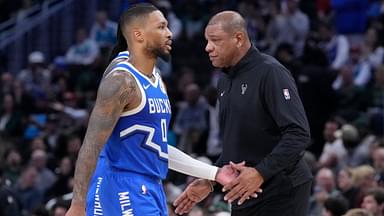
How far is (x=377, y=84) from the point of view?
15133 millimetres

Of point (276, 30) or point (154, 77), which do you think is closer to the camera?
point (154, 77)

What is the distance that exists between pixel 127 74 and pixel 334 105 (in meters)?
9.03

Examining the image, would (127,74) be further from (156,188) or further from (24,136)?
(24,136)

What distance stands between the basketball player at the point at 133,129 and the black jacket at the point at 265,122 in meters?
0.63

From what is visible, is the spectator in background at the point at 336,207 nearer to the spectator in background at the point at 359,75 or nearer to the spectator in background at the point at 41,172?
the spectator in background at the point at 359,75

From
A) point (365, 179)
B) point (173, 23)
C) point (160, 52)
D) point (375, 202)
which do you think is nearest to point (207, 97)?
point (173, 23)

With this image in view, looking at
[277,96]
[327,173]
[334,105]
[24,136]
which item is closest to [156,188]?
[277,96]

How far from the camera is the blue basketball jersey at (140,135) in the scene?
6691 mm

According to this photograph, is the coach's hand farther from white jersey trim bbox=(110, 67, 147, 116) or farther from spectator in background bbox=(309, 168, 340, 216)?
spectator in background bbox=(309, 168, 340, 216)

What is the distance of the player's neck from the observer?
6824 millimetres

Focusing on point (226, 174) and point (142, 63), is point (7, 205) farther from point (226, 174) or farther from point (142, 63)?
point (142, 63)

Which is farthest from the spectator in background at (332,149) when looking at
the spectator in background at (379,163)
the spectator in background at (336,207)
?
the spectator in background at (336,207)

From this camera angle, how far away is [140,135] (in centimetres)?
671

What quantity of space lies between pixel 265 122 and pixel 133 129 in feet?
3.38
